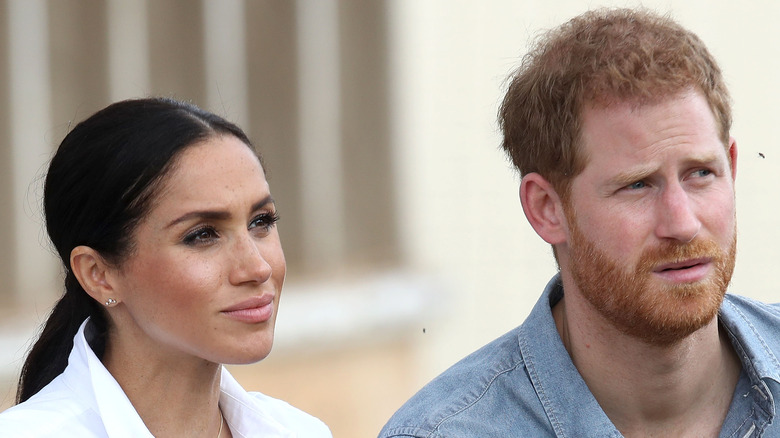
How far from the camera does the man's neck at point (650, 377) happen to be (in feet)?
10.8

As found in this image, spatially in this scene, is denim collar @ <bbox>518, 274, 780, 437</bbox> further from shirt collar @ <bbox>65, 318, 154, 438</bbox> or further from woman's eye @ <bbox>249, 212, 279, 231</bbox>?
shirt collar @ <bbox>65, 318, 154, 438</bbox>

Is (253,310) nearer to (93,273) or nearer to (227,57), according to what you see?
(93,273)

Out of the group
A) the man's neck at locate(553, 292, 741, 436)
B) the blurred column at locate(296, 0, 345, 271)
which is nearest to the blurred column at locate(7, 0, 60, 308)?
the blurred column at locate(296, 0, 345, 271)

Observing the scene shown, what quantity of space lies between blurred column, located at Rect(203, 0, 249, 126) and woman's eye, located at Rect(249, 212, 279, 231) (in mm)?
1947

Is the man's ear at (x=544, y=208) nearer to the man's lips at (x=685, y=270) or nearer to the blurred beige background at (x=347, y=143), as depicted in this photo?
the man's lips at (x=685, y=270)

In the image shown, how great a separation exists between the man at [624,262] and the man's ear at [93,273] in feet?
2.41

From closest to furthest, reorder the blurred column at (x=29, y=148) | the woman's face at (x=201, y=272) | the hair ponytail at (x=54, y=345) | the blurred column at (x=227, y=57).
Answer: the woman's face at (x=201, y=272) < the hair ponytail at (x=54, y=345) < the blurred column at (x=29, y=148) < the blurred column at (x=227, y=57)

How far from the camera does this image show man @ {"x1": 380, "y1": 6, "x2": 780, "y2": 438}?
3.15m

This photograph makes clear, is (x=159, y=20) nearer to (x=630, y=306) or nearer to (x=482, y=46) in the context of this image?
(x=482, y=46)

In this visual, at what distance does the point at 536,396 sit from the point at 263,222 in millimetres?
756

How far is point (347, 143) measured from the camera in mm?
5652

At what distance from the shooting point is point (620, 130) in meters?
3.21

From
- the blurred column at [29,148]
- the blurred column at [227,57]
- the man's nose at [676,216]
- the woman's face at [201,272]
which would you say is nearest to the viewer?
the man's nose at [676,216]

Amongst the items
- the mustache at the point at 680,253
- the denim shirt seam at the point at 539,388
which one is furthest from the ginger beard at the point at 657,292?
the denim shirt seam at the point at 539,388
